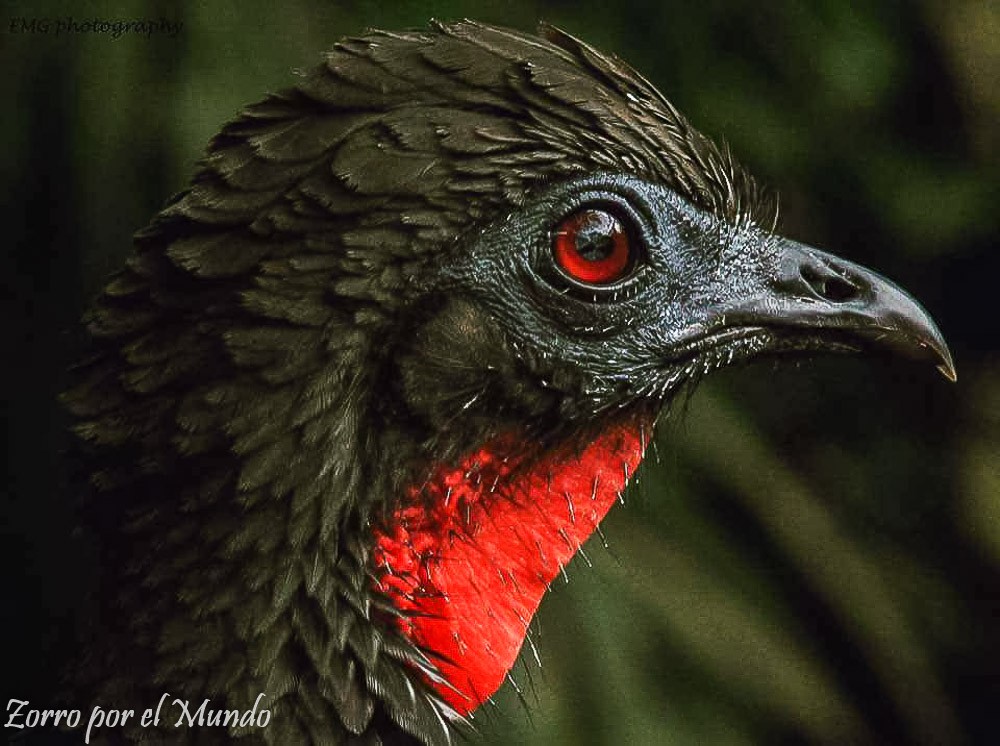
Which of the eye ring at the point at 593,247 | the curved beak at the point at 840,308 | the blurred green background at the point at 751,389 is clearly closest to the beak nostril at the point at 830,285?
the curved beak at the point at 840,308

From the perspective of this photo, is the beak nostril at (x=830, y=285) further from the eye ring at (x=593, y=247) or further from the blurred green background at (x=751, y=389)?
the blurred green background at (x=751, y=389)

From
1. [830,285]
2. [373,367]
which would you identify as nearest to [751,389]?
[830,285]

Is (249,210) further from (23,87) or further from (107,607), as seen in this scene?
(23,87)

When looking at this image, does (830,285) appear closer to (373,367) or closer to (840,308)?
(840,308)

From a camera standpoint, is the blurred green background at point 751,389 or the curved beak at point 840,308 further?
the blurred green background at point 751,389

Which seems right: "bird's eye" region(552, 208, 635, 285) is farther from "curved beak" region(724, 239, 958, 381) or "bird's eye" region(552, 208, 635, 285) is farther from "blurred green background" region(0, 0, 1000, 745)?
"blurred green background" region(0, 0, 1000, 745)

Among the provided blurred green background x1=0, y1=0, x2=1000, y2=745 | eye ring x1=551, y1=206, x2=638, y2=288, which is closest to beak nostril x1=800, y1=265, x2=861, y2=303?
eye ring x1=551, y1=206, x2=638, y2=288
